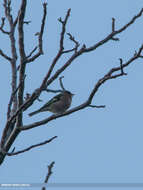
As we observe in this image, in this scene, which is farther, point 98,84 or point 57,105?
point 57,105

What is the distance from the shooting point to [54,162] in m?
4.95

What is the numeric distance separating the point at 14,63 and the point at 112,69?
5.43 feet

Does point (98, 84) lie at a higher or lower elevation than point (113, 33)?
lower

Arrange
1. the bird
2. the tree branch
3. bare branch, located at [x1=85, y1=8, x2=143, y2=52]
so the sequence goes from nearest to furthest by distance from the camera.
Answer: the tree branch
bare branch, located at [x1=85, y1=8, x2=143, y2=52]
the bird

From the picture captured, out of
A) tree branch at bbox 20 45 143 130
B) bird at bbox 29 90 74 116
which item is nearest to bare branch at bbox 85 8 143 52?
tree branch at bbox 20 45 143 130

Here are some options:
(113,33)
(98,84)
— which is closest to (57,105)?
(113,33)

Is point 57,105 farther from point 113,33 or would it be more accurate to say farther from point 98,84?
point 98,84

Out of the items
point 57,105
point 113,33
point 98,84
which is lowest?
point 57,105

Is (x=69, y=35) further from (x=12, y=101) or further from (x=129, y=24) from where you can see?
(x=12, y=101)

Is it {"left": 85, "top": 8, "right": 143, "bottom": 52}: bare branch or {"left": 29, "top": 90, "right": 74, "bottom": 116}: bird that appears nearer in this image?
{"left": 85, "top": 8, "right": 143, "bottom": 52}: bare branch

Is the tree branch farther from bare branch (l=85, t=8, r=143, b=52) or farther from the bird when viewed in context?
the bird

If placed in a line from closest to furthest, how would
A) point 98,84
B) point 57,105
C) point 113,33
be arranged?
point 98,84 < point 113,33 < point 57,105

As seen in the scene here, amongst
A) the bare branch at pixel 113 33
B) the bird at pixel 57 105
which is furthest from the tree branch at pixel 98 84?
the bird at pixel 57 105

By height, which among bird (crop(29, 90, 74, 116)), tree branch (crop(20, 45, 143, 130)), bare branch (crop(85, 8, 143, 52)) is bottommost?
bird (crop(29, 90, 74, 116))
